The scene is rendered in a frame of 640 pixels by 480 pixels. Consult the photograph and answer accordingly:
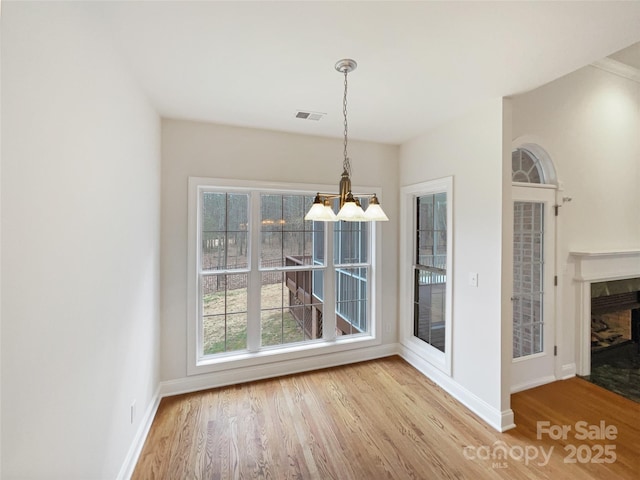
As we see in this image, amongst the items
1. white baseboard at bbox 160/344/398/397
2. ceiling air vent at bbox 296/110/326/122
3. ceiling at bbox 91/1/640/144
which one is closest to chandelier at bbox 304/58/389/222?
ceiling at bbox 91/1/640/144

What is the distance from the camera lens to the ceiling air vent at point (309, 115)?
2735 millimetres

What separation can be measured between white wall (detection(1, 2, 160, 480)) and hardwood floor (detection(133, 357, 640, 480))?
24.7 inches

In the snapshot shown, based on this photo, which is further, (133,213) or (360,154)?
(360,154)

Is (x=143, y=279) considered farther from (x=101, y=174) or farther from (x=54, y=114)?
(x=54, y=114)

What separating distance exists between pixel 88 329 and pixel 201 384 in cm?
194

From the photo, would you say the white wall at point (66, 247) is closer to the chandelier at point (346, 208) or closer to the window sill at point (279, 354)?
the window sill at point (279, 354)

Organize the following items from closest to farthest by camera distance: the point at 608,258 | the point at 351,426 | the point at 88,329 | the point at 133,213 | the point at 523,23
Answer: the point at 88,329, the point at 523,23, the point at 133,213, the point at 351,426, the point at 608,258

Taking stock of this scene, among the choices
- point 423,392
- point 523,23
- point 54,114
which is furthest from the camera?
point 423,392

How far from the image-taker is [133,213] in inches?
79.7

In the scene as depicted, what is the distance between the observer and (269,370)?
321 centimetres

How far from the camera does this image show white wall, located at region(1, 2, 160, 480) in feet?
3.01

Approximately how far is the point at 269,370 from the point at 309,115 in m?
2.85

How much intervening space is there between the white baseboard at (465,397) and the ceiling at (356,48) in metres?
2.74

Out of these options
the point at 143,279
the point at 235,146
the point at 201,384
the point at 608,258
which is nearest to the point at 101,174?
the point at 143,279
